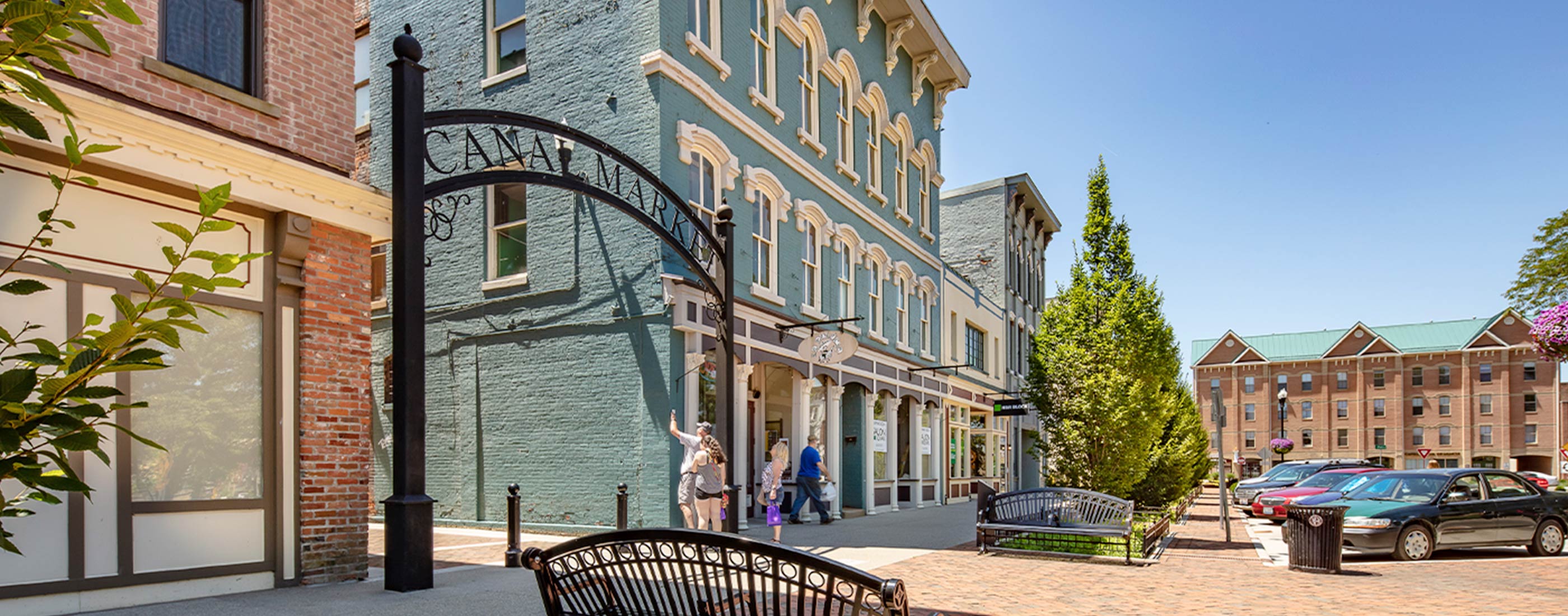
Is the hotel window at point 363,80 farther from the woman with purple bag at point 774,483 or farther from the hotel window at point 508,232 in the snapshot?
the woman with purple bag at point 774,483

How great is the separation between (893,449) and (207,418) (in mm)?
16913

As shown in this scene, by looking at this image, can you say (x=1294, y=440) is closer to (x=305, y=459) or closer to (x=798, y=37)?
(x=798, y=37)

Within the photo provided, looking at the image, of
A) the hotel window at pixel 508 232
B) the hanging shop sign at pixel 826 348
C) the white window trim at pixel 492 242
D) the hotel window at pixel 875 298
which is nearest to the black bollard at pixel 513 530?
the white window trim at pixel 492 242

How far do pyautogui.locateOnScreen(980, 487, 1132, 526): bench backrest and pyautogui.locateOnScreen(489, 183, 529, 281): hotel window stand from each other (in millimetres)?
8120

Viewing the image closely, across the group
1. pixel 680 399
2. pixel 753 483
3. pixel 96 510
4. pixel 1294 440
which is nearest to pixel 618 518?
pixel 680 399

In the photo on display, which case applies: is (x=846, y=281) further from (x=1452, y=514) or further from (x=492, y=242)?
(x=1452, y=514)

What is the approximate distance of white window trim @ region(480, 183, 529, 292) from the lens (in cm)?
1638

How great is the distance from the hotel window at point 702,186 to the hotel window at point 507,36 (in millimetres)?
3334

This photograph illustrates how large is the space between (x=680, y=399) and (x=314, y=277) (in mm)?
6381

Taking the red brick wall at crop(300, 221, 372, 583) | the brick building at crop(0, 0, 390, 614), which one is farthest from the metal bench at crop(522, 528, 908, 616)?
the red brick wall at crop(300, 221, 372, 583)

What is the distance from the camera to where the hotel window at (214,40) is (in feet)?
27.7

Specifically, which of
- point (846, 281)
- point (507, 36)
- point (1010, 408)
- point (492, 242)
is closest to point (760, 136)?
point (507, 36)

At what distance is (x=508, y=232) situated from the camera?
16.7m

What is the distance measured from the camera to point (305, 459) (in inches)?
355
